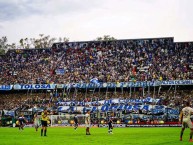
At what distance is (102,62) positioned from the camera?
82.8 metres

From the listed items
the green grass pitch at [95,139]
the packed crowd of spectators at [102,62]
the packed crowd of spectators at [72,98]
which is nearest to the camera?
the green grass pitch at [95,139]

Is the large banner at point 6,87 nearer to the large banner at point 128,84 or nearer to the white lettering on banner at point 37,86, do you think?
the white lettering on banner at point 37,86

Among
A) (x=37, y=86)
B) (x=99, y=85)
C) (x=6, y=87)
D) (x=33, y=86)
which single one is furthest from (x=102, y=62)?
(x=6, y=87)

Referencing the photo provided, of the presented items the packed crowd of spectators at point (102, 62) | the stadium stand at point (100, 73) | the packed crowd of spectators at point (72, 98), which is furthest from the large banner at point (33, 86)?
the packed crowd of spectators at point (72, 98)

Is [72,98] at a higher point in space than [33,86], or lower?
lower

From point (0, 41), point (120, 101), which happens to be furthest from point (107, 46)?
point (0, 41)

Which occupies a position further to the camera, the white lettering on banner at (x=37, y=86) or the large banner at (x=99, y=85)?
the white lettering on banner at (x=37, y=86)

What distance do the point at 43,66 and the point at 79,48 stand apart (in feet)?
28.8

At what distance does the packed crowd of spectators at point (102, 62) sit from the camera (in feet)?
255

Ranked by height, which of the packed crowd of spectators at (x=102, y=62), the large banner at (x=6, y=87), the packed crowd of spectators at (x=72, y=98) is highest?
the packed crowd of spectators at (x=102, y=62)

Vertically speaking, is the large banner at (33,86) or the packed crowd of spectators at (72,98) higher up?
the large banner at (33,86)

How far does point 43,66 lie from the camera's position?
281ft

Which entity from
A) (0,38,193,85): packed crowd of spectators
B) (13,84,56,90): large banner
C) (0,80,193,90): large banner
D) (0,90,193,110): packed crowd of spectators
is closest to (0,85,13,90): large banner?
(0,80,193,90): large banner

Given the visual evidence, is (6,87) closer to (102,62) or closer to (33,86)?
(33,86)
